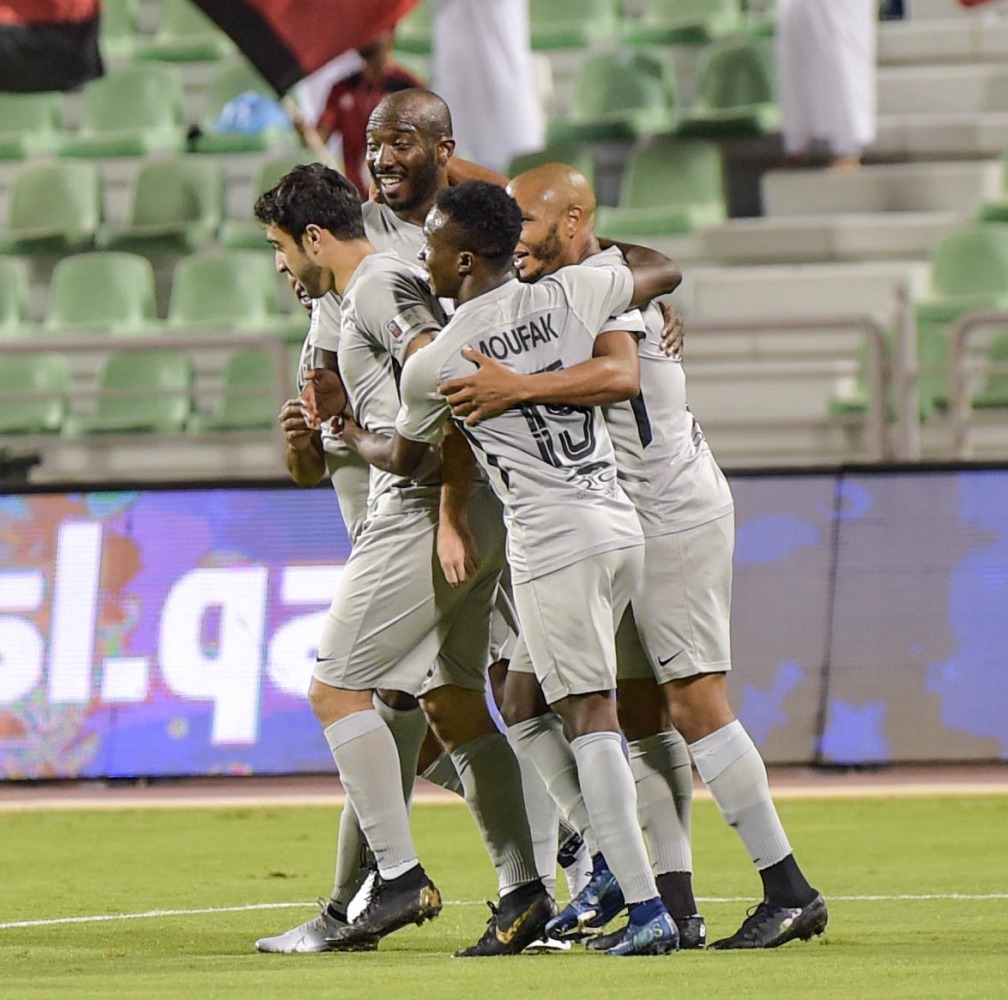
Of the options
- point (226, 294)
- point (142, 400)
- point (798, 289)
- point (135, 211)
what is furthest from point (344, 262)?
point (135, 211)

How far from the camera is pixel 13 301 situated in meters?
16.4

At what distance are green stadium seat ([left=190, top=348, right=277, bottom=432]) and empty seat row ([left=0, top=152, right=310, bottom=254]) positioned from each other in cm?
187

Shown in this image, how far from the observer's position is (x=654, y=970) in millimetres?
5562

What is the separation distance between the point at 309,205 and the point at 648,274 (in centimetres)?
93

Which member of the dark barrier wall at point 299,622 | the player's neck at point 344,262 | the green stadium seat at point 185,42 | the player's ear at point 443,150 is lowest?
the dark barrier wall at point 299,622

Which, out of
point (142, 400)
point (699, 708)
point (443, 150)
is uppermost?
point (443, 150)

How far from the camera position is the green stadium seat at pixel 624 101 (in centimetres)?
1658

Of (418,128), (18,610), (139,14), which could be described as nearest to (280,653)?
(18,610)

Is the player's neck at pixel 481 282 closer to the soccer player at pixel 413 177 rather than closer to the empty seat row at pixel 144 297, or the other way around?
the soccer player at pixel 413 177

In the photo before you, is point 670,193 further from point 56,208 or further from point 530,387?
point 530,387

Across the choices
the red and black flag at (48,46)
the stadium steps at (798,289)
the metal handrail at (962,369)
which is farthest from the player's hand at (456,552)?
the stadium steps at (798,289)

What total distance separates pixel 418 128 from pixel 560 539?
4.40ft

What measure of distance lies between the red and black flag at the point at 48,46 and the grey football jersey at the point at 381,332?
674cm

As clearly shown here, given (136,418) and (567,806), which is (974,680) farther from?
(136,418)
